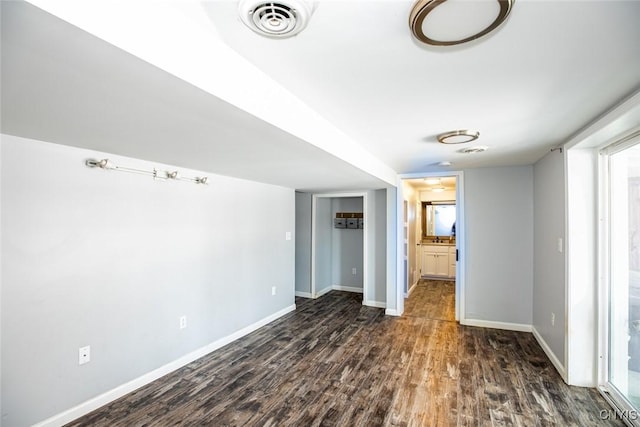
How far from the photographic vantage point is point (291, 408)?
7.89ft

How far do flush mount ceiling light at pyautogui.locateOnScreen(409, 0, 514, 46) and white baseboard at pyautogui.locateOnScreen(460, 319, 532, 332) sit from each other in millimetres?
4189

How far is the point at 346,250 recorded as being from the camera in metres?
6.49

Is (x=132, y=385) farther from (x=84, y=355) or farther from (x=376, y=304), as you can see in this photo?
(x=376, y=304)

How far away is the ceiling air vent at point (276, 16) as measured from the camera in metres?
0.96

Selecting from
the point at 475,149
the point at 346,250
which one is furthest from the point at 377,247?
the point at 475,149

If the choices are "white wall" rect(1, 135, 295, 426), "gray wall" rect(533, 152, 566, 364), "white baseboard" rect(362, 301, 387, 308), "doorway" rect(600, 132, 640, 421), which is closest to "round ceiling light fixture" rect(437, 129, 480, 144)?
"doorway" rect(600, 132, 640, 421)

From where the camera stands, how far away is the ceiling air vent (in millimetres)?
963

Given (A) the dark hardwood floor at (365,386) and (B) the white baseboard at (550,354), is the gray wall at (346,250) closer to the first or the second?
(A) the dark hardwood floor at (365,386)

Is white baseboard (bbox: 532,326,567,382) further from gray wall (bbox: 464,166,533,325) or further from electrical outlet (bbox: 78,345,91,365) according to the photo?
electrical outlet (bbox: 78,345,91,365)

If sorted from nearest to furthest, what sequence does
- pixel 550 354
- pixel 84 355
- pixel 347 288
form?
pixel 84 355, pixel 550 354, pixel 347 288

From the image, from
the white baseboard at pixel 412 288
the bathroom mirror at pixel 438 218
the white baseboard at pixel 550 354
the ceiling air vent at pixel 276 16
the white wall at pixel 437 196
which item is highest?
the ceiling air vent at pixel 276 16

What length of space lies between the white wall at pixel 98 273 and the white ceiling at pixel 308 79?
14.5 inches

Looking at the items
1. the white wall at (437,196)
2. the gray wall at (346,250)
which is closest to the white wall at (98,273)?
the gray wall at (346,250)

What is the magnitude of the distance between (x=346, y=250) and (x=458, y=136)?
4.36 m
